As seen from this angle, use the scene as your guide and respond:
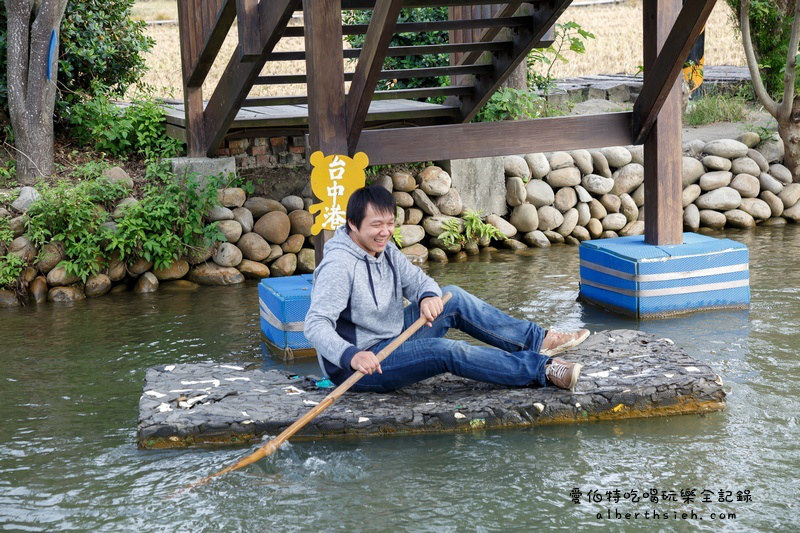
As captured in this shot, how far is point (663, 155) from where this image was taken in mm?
7031

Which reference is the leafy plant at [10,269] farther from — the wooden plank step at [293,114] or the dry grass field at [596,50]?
the dry grass field at [596,50]

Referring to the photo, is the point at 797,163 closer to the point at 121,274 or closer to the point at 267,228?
the point at 267,228

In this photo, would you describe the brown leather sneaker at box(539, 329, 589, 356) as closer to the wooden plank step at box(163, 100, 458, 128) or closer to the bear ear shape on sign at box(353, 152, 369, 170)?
the bear ear shape on sign at box(353, 152, 369, 170)

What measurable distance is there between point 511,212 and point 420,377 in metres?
5.19

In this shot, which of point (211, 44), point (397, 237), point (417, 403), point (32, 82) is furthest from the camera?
point (397, 237)

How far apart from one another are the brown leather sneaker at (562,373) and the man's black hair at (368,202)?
1.09 meters

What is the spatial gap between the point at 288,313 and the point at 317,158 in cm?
101

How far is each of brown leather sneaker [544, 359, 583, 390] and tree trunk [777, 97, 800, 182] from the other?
6.59 meters

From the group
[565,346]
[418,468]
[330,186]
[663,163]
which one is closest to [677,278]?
[663,163]

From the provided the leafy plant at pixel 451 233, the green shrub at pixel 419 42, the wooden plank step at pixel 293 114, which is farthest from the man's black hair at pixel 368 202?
the green shrub at pixel 419 42

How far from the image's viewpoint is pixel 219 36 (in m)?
8.08

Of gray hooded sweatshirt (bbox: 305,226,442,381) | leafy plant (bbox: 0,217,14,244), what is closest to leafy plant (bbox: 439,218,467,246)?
leafy plant (bbox: 0,217,14,244)

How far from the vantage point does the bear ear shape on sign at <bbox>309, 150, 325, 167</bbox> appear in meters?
6.34

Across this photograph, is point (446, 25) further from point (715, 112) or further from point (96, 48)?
point (715, 112)
